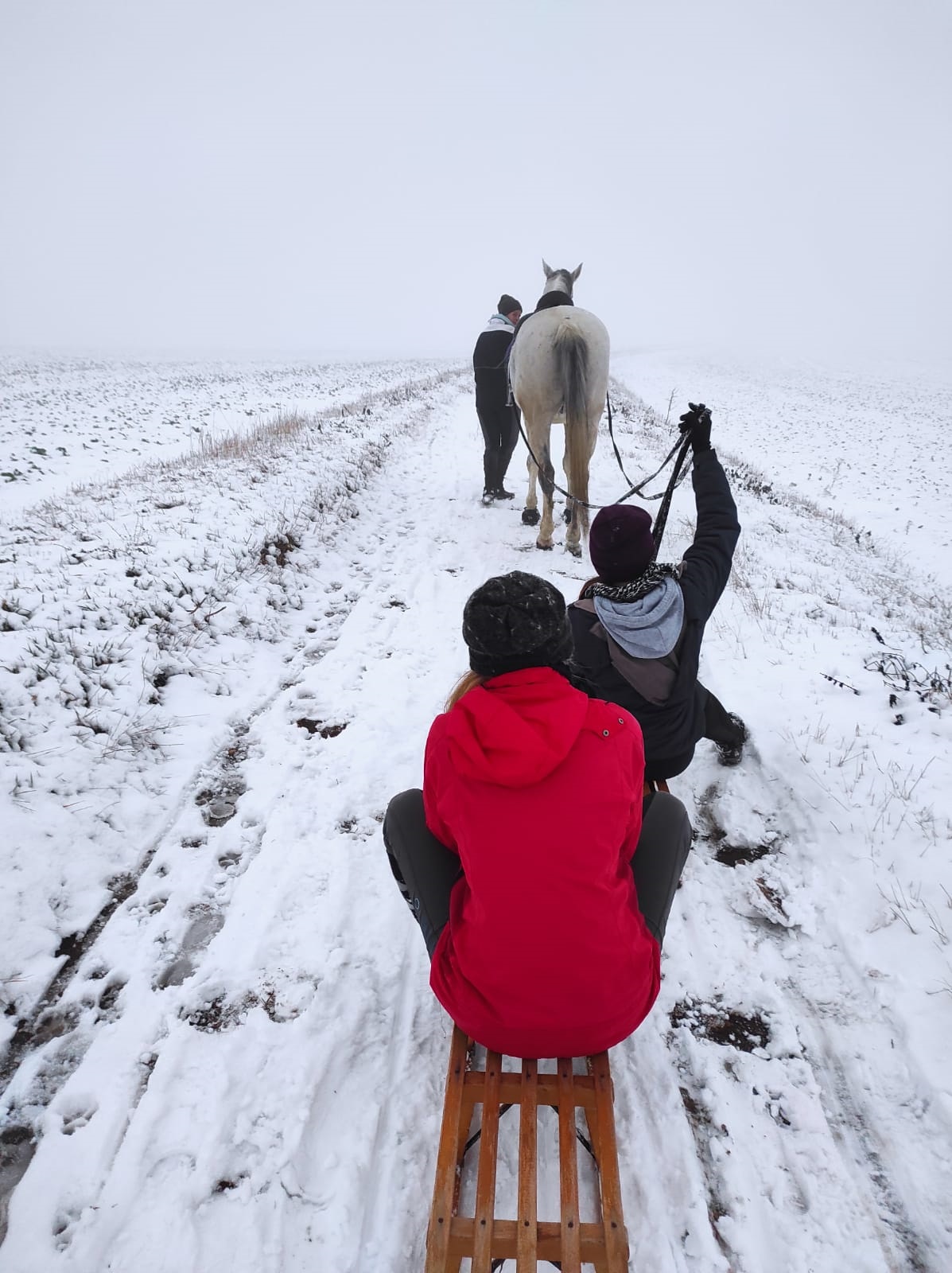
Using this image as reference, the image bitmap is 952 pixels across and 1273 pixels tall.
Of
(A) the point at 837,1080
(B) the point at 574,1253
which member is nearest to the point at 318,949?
(B) the point at 574,1253

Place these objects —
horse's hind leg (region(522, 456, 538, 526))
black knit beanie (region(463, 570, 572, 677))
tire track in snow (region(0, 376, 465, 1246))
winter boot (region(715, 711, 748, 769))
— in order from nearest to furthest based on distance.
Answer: black knit beanie (region(463, 570, 572, 677)) < tire track in snow (region(0, 376, 465, 1246)) < winter boot (region(715, 711, 748, 769)) < horse's hind leg (region(522, 456, 538, 526))

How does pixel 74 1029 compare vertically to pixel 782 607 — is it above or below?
below

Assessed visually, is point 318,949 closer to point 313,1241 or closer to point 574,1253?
A: point 313,1241

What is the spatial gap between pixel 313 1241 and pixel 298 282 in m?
171

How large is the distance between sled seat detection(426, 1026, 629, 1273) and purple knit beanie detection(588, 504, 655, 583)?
1.88 meters

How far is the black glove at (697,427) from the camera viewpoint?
10.9 ft

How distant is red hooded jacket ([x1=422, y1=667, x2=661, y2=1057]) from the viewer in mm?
1538

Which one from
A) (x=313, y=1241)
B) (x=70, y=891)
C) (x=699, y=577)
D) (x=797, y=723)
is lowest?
(x=313, y=1241)

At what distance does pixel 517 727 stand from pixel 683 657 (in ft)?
4.95

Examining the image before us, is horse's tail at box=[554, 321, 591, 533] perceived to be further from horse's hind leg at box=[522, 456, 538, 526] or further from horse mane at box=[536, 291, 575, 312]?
horse's hind leg at box=[522, 456, 538, 526]

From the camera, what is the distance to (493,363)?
773cm

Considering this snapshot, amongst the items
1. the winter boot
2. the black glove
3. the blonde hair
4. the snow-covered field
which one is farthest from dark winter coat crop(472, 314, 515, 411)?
the blonde hair

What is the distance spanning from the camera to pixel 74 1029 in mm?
2262

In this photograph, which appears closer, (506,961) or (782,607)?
(506,961)
